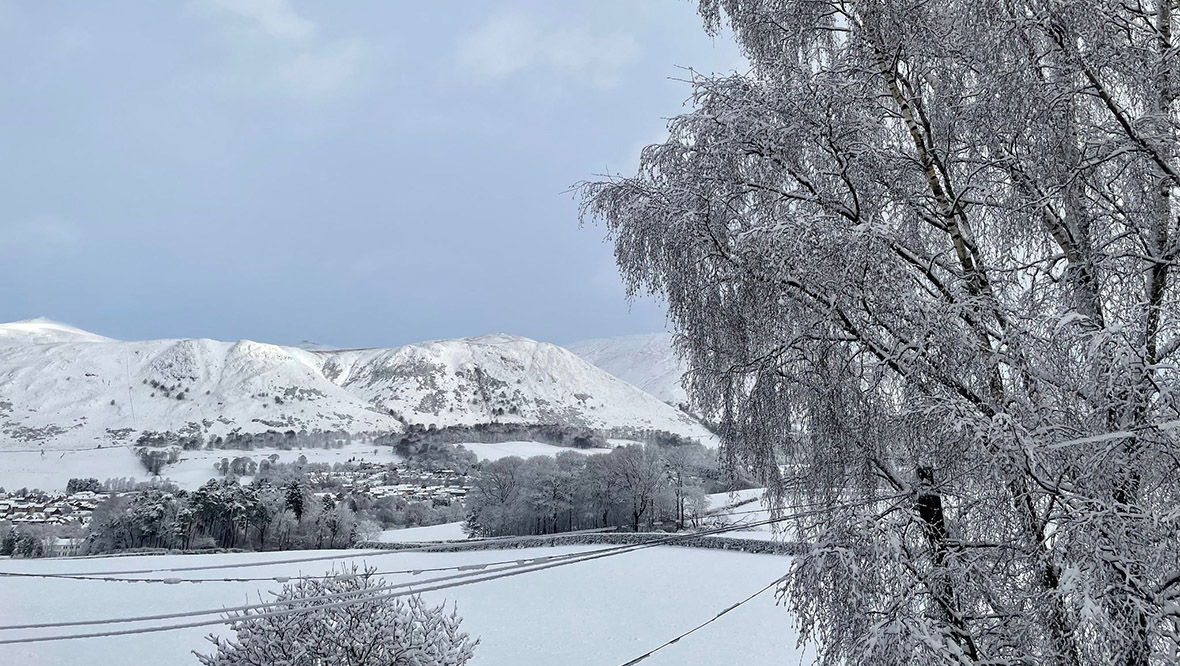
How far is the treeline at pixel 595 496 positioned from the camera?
4409cm

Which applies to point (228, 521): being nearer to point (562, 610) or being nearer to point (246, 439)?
point (562, 610)

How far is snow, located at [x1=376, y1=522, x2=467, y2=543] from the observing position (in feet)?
157

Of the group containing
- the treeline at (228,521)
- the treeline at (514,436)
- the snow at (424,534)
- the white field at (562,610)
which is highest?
the treeline at (514,436)

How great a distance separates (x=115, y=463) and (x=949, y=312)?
126 m

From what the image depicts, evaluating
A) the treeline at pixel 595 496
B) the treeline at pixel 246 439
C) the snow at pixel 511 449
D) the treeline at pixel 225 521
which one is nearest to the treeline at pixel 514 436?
the snow at pixel 511 449

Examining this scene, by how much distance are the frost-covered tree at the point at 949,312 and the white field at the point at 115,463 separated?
290 feet

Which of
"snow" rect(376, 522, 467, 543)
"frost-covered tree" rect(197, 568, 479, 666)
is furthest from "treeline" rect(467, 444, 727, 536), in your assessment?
"frost-covered tree" rect(197, 568, 479, 666)

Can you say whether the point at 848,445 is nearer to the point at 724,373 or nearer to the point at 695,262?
the point at 724,373

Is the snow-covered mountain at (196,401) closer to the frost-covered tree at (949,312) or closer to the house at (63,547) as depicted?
the house at (63,547)

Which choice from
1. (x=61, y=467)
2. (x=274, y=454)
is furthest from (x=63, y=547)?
(x=274, y=454)

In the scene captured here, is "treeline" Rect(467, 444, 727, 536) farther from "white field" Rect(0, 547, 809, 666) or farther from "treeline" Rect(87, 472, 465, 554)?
"treeline" Rect(87, 472, 465, 554)

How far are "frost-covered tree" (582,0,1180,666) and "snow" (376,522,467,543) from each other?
153 ft

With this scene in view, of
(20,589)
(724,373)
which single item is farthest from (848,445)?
(20,589)

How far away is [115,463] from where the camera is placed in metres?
102
